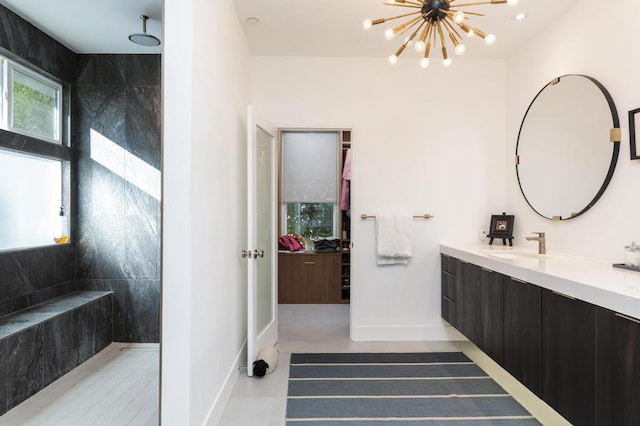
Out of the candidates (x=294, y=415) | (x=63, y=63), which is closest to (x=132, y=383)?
(x=294, y=415)

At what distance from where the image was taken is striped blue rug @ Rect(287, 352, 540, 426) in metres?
2.07

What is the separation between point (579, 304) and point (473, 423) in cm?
95

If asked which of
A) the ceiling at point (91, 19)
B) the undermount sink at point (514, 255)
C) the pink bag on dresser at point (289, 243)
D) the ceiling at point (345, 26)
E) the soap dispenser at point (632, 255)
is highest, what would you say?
the ceiling at point (345, 26)

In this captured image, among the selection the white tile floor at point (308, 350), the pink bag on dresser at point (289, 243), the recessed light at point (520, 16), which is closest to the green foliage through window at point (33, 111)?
the white tile floor at point (308, 350)

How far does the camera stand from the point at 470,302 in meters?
2.78

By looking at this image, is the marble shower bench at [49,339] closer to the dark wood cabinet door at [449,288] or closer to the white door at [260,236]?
the white door at [260,236]

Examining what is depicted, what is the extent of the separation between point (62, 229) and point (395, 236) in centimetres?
292

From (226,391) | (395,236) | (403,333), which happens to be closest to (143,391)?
(226,391)

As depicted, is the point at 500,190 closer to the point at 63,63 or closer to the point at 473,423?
the point at 473,423

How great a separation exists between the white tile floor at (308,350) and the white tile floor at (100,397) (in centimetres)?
56

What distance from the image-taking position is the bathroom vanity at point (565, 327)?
1375mm

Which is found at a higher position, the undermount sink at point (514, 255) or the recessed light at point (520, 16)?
the recessed light at point (520, 16)

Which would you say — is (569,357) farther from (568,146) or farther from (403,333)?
(403,333)

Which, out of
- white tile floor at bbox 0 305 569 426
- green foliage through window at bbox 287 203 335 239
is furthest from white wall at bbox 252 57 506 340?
green foliage through window at bbox 287 203 335 239
